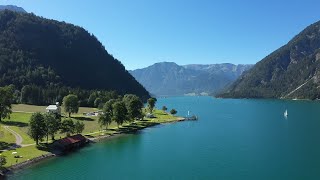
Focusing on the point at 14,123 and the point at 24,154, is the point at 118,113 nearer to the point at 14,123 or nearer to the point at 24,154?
the point at 14,123

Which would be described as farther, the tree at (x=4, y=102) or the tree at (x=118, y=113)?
the tree at (x=118, y=113)

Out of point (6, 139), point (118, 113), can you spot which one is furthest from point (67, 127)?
point (118, 113)

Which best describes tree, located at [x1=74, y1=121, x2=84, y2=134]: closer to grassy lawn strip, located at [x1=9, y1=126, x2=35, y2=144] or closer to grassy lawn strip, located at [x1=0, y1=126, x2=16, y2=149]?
grassy lawn strip, located at [x1=9, y1=126, x2=35, y2=144]

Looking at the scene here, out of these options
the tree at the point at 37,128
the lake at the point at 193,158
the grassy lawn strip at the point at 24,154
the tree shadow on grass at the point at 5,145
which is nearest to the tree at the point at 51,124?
the tree at the point at 37,128

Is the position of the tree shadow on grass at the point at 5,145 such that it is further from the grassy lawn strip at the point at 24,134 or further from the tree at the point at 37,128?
the tree at the point at 37,128

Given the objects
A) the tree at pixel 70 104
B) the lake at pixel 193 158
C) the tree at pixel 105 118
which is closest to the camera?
the lake at pixel 193 158

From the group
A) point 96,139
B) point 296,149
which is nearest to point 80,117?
point 96,139

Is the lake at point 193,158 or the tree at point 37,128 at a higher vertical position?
the tree at point 37,128

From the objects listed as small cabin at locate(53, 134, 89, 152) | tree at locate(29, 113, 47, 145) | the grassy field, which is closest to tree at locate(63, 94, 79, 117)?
the grassy field

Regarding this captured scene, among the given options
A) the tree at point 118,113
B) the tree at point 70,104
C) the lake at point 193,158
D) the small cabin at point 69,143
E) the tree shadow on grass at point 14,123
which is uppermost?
the tree at point 70,104
